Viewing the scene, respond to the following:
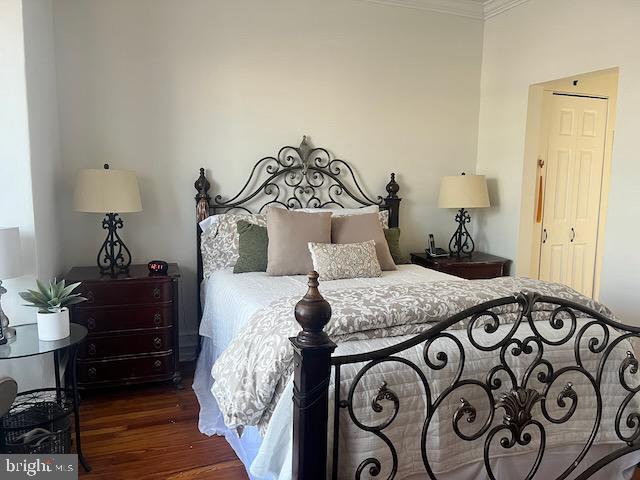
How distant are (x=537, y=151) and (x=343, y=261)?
196 centimetres

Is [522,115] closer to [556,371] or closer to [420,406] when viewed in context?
[556,371]

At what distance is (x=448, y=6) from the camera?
4.20 meters

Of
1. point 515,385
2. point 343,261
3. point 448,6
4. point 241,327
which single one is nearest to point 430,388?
point 515,385

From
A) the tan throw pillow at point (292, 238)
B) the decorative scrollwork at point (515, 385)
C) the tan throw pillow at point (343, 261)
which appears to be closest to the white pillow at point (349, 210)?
the tan throw pillow at point (292, 238)

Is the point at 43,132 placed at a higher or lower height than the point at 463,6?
lower

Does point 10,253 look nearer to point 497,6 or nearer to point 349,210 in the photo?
point 349,210

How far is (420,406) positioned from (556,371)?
Result: 22.2 inches

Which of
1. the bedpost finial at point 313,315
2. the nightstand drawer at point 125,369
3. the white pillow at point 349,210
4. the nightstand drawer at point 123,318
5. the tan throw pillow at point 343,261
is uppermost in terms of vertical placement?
the white pillow at point 349,210

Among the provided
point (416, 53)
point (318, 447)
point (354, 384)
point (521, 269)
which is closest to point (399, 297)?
point (354, 384)

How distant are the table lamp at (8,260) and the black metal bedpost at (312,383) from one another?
1.57 metres

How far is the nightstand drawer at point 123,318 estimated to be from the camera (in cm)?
308

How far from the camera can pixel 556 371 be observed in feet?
6.19

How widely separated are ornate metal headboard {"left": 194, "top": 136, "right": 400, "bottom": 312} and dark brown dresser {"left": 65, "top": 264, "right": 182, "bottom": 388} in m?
0.50

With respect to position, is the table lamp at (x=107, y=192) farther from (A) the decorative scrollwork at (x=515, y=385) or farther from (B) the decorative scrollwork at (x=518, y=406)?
(B) the decorative scrollwork at (x=518, y=406)
